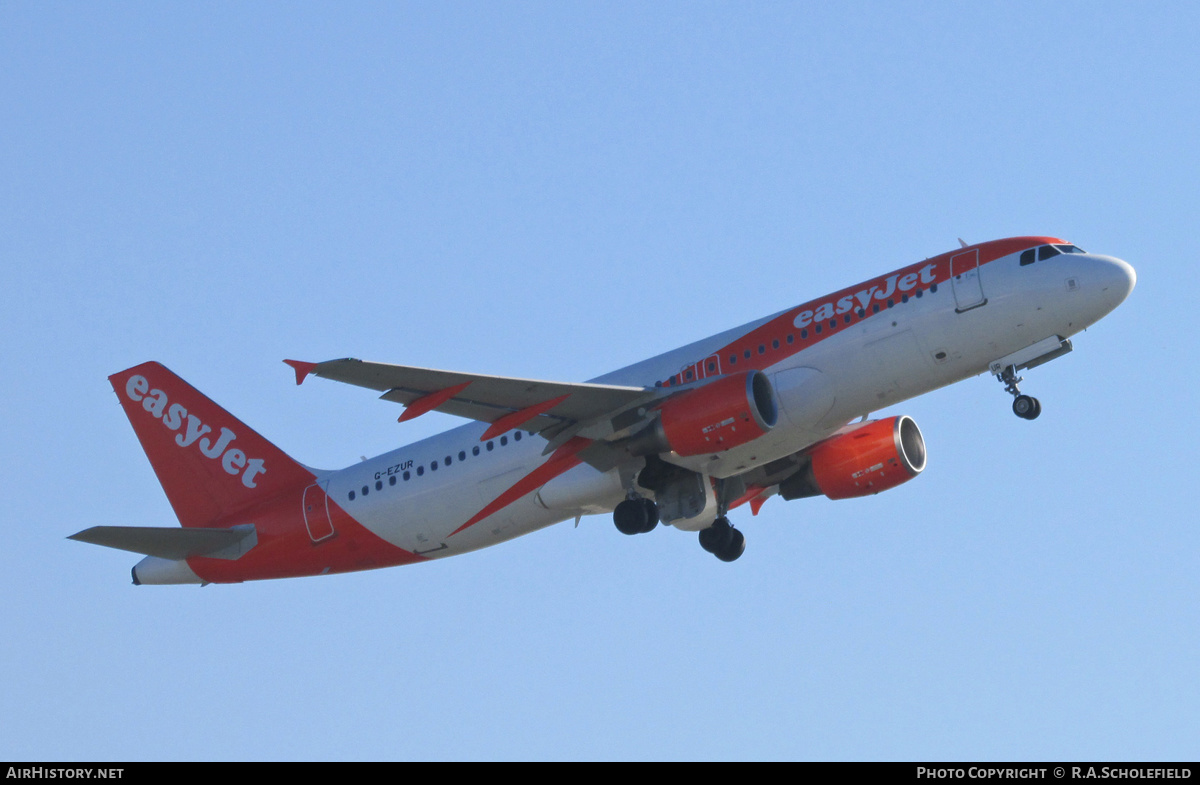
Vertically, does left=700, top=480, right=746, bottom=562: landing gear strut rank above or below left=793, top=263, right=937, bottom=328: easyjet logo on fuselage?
below

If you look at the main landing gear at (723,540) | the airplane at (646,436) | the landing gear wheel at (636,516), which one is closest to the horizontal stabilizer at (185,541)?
the airplane at (646,436)

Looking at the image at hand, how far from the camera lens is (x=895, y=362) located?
32.8 metres

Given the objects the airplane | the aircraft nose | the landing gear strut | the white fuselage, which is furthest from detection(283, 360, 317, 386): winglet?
the aircraft nose

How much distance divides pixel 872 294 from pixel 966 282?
2.08m

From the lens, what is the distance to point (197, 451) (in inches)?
1628

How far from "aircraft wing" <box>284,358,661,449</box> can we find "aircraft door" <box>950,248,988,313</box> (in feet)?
23.3

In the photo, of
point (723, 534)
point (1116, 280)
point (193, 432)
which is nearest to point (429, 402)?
point (723, 534)

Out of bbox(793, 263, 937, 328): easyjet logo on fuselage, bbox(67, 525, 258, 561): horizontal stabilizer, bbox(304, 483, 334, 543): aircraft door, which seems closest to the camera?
bbox(793, 263, 937, 328): easyjet logo on fuselage

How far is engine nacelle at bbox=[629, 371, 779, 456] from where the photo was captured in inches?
1281

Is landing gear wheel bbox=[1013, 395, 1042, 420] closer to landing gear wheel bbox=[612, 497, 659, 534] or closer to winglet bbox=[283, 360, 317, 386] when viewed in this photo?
landing gear wheel bbox=[612, 497, 659, 534]

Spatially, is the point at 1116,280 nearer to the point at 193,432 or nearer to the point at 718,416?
the point at 718,416

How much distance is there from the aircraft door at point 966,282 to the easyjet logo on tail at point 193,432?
1900cm
